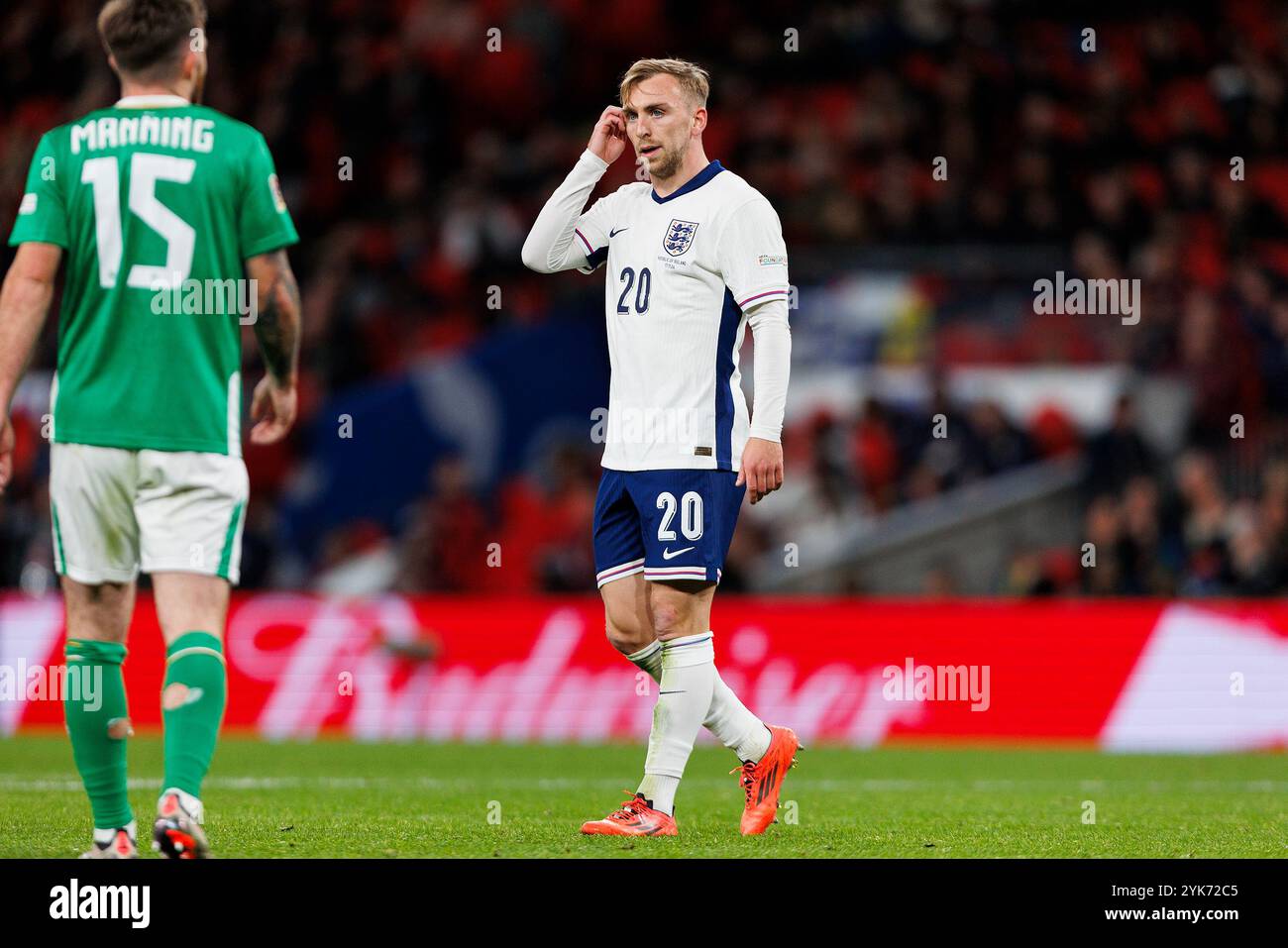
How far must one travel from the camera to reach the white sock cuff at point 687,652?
6.25 m

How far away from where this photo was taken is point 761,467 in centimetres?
597

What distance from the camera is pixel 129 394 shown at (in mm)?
5027

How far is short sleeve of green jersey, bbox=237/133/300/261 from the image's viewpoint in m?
5.16

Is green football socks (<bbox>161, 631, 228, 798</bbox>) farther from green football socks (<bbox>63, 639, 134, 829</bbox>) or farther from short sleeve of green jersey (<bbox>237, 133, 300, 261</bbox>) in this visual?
short sleeve of green jersey (<bbox>237, 133, 300, 261</bbox>)

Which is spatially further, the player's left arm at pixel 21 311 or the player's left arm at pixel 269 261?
the player's left arm at pixel 269 261

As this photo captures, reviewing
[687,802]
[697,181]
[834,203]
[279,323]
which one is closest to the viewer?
[279,323]

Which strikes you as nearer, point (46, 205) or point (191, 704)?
point (191, 704)

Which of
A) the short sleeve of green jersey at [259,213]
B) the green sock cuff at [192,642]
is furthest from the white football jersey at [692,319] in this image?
the green sock cuff at [192,642]

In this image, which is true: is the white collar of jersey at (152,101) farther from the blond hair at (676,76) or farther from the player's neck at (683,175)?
the player's neck at (683,175)

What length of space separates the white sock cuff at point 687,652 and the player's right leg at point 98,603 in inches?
73.9

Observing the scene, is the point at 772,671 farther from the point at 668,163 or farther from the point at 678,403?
the point at 668,163

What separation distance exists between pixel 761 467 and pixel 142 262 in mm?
2028

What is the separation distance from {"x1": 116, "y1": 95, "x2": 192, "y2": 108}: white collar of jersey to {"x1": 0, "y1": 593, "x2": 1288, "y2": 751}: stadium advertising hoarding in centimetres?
763

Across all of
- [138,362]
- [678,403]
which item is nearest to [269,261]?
[138,362]
